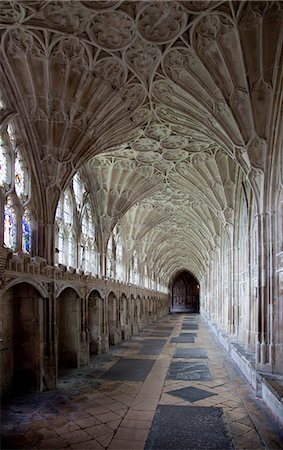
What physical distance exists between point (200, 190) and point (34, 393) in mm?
10970

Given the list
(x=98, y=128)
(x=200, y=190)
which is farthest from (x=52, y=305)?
(x=200, y=190)

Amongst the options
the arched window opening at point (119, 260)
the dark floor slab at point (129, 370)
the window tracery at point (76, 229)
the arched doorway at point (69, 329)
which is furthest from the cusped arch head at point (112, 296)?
the arched doorway at point (69, 329)

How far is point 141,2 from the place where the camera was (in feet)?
25.0

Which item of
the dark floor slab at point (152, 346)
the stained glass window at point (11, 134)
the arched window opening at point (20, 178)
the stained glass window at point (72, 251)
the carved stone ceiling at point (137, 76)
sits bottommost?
the dark floor slab at point (152, 346)

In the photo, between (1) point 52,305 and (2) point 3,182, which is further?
(1) point 52,305

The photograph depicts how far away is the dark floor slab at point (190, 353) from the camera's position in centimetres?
1507

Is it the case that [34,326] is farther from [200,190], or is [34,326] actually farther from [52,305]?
[200,190]

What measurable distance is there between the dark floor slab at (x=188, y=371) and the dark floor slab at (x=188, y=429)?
303cm

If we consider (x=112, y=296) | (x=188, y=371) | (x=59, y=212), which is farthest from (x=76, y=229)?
(x=188, y=371)

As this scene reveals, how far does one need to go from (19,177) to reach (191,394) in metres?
6.60

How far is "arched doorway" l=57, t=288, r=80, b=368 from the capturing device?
42.4ft

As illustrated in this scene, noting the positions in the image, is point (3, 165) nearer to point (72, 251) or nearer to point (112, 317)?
point (72, 251)

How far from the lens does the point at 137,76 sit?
33.0 ft

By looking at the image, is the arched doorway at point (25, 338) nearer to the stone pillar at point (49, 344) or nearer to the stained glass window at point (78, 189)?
the stone pillar at point (49, 344)
